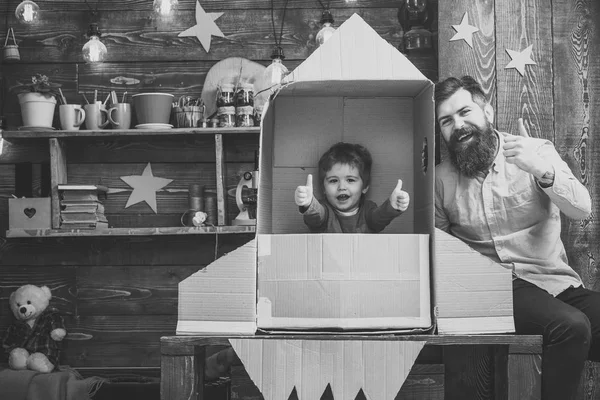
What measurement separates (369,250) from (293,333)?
0.26 metres

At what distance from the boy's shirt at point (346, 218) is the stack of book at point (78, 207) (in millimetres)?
1276

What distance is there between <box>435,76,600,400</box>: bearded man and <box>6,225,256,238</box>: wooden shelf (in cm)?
107

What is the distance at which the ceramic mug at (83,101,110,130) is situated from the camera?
3.35 metres

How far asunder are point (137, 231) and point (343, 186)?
3.92 ft

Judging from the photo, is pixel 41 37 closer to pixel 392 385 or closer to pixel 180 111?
pixel 180 111

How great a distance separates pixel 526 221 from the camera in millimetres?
2312

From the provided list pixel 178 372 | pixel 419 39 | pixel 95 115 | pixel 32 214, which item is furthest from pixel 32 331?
pixel 419 39

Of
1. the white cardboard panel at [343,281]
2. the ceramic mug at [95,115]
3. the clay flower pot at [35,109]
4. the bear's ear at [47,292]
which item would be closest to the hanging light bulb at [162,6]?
the ceramic mug at [95,115]

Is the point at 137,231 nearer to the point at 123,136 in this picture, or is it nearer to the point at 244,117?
the point at 123,136

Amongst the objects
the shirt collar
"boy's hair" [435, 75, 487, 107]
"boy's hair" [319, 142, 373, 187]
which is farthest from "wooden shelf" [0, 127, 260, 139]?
the shirt collar

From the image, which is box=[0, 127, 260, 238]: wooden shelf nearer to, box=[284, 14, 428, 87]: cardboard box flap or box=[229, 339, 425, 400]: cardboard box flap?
box=[284, 14, 428, 87]: cardboard box flap

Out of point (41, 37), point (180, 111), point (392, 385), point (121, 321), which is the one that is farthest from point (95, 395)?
point (392, 385)

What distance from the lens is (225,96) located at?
10.9 ft

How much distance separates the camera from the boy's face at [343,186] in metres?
2.35
